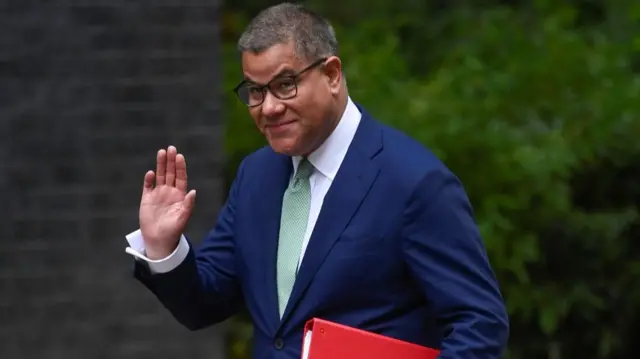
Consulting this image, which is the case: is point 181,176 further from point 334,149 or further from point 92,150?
point 92,150

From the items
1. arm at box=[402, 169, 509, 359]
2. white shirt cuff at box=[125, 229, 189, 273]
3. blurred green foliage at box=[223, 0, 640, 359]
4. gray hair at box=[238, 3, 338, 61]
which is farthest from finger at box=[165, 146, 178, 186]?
blurred green foliage at box=[223, 0, 640, 359]

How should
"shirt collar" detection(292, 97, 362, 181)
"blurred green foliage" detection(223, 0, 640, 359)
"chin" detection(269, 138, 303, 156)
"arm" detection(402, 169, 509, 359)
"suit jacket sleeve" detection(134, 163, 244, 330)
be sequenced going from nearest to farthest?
"arm" detection(402, 169, 509, 359)
"chin" detection(269, 138, 303, 156)
"shirt collar" detection(292, 97, 362, 181)
"suit jacket sleeve" detection(134, 163, 244, 330)
"blurred green foliage" detection(223, 0, 640, 359)

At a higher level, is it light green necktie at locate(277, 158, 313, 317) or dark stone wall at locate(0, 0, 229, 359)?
light green necktie at locate(277, 158, 313, 317)

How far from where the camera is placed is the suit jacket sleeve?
11.0 ft

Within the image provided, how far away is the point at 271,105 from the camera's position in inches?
122

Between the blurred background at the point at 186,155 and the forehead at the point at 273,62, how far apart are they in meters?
2.46

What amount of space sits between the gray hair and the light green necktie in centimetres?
32

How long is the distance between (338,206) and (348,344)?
34 centimetres

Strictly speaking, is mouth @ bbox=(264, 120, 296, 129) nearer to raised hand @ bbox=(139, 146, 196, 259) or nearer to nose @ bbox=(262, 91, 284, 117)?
nose @ bbox=(262, 91, 284, 117)

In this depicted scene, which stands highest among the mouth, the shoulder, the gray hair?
the gray hair

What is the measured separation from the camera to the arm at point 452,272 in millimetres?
3047

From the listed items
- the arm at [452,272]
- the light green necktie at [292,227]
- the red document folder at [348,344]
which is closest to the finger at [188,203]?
the light green necktie at [292,227]

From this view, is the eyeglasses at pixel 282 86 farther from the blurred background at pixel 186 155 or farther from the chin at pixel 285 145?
the blurred background at pixel 186 155

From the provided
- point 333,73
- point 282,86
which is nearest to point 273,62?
point 282,86
